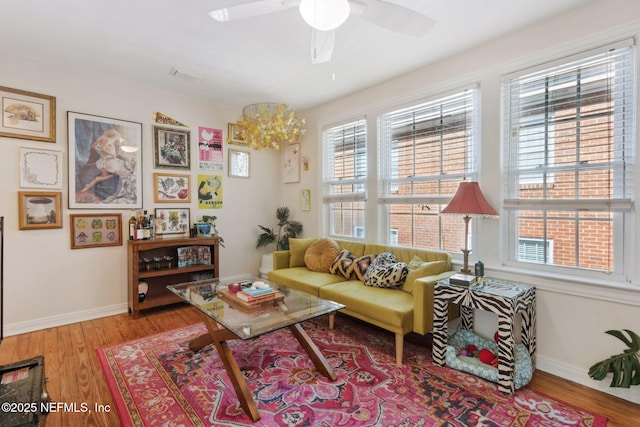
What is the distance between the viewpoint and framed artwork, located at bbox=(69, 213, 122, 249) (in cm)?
321

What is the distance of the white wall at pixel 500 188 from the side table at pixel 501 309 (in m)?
0.14

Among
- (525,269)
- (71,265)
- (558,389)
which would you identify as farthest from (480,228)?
(71,265)

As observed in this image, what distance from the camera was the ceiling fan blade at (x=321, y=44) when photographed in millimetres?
1812

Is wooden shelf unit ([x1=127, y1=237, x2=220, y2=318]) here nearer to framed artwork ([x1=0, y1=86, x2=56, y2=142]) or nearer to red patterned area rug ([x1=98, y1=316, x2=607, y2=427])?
red patterned area rug ([x1=98, y1=316, x2=607, y2=427])

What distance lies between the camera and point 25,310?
2971 millimetres

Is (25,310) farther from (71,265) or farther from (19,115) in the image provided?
(19,115)

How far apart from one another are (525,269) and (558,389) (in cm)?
84

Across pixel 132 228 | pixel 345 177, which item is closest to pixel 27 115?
pixel 132 228

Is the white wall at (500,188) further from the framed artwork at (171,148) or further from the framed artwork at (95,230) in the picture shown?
the framed artwork at (95,230)

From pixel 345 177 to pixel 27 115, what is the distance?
10.9 feet

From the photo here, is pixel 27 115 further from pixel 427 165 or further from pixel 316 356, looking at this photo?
pixel 427 165

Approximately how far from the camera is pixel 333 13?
150cm

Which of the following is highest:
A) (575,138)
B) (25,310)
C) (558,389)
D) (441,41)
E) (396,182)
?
(441,41)

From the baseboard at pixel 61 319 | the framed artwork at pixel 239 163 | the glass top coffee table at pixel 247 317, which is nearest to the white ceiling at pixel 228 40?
the framed artwork at pixel 239 163
